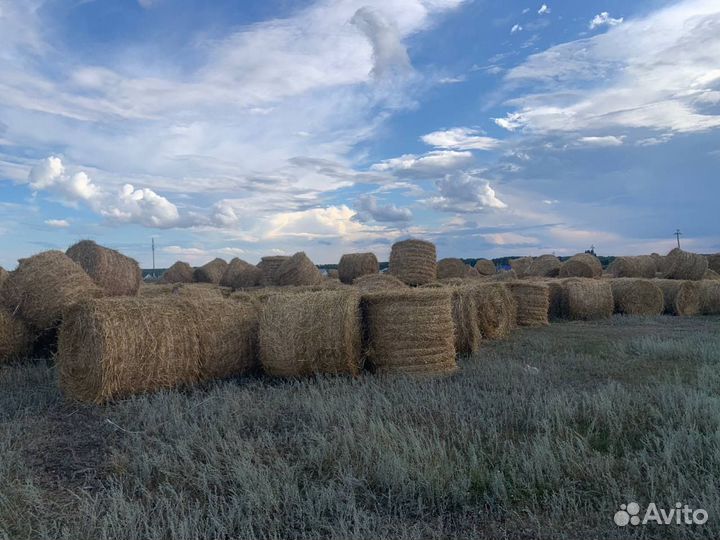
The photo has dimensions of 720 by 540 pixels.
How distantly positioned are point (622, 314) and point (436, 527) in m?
12.5

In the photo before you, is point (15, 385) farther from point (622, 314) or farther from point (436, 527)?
point (622, 314)

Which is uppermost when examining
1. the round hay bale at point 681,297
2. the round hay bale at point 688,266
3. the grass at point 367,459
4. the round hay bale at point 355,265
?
the round hay bale at point 355,265

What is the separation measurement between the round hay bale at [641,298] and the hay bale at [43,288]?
1187 centimetres

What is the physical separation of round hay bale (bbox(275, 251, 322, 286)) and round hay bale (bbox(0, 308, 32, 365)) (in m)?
7.72

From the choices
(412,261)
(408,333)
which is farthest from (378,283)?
Answer: (408,333)

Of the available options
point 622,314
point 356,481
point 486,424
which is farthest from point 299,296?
point 622,314

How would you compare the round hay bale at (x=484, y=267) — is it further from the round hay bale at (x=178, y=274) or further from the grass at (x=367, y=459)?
the grass at (x=367, y=459)

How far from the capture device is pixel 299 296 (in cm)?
694

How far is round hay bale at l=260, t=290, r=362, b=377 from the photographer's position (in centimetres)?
655

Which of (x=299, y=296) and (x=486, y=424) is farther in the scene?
(x=299, y=296)

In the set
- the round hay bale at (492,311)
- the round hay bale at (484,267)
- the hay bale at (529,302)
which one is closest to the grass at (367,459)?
the round hay bale at (492,311)

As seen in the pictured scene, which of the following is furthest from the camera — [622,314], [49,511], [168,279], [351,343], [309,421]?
[168,279]

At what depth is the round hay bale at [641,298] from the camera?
14.2 m

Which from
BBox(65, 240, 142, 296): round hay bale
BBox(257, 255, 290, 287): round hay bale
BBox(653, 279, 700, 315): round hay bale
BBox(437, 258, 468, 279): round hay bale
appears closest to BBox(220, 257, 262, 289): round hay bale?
BBox(257, 255, 290, 287): round hay bale
